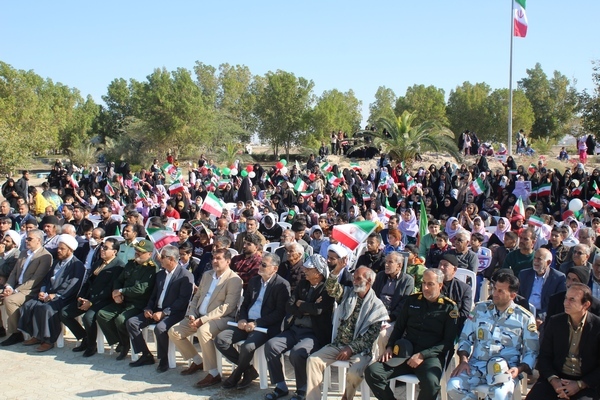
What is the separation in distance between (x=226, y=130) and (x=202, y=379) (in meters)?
35.0

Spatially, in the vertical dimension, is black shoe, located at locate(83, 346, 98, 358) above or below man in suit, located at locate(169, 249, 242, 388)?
below

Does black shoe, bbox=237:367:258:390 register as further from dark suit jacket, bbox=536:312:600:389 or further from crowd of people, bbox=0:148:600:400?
dark suit jacket, bbox=536:312:600:389

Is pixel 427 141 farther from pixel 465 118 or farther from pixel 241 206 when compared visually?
pixel 465 118

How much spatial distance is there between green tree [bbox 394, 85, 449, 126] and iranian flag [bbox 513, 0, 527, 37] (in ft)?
77.4

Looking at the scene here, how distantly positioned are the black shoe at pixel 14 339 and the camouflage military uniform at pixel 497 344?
18.9 feet

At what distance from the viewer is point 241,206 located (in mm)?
13305

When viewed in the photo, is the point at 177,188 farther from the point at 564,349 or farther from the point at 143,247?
the point at 564,349

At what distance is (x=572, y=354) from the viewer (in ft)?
15.3

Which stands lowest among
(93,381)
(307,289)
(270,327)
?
(93,381)

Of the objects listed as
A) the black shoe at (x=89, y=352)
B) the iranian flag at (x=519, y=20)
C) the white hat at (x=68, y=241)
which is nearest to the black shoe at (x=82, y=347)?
the black shoe at (x=89, y=352)

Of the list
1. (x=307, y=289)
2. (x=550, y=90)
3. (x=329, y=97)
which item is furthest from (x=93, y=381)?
(x=550, y=90)

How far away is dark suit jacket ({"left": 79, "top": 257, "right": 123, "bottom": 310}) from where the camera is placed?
7480 millimetres

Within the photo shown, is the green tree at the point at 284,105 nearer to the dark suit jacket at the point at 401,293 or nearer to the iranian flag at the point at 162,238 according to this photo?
the iranian flag at the point at 162,238

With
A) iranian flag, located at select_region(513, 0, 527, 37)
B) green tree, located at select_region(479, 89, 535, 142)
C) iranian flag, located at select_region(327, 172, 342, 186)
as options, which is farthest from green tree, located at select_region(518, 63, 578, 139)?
iranian flag, located at select_region(327, 172, 342, 186)
